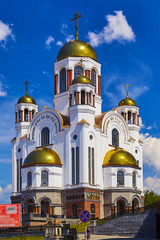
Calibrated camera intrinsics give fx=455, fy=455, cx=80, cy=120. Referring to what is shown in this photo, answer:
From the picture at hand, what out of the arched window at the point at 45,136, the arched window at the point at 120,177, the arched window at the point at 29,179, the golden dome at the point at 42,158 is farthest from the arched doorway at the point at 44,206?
the arched window at the point at 120,177

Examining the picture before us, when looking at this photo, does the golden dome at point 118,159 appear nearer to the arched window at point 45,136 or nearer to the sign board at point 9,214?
the arched window at point 45,136

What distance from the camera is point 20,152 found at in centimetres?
5666

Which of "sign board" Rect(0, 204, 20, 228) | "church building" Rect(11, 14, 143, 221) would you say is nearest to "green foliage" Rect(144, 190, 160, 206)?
"church building" Rect(11, 14, 143, 221)

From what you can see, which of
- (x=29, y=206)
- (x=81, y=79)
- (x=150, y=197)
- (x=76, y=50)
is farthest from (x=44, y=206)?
(x=150, y=197)

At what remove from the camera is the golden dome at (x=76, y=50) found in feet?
189

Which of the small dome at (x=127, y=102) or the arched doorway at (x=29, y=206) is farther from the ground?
the small dome at (x=127, y=102)

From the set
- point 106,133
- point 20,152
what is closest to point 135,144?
point 106,133

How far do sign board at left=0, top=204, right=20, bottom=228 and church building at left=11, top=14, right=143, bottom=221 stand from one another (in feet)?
36.5

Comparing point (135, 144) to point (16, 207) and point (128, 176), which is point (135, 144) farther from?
point (16, 207)

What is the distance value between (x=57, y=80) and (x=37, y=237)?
87.4ft

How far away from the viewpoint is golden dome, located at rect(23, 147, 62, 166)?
5022 centimetres

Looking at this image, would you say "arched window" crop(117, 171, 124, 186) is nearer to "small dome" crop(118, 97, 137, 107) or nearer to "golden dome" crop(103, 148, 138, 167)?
"golden dome" crop(103, 148, 138, 167)

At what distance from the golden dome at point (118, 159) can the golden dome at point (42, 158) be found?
18.2ft

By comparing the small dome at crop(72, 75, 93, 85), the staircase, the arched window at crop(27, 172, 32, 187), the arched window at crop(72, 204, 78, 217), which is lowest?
the staircase
